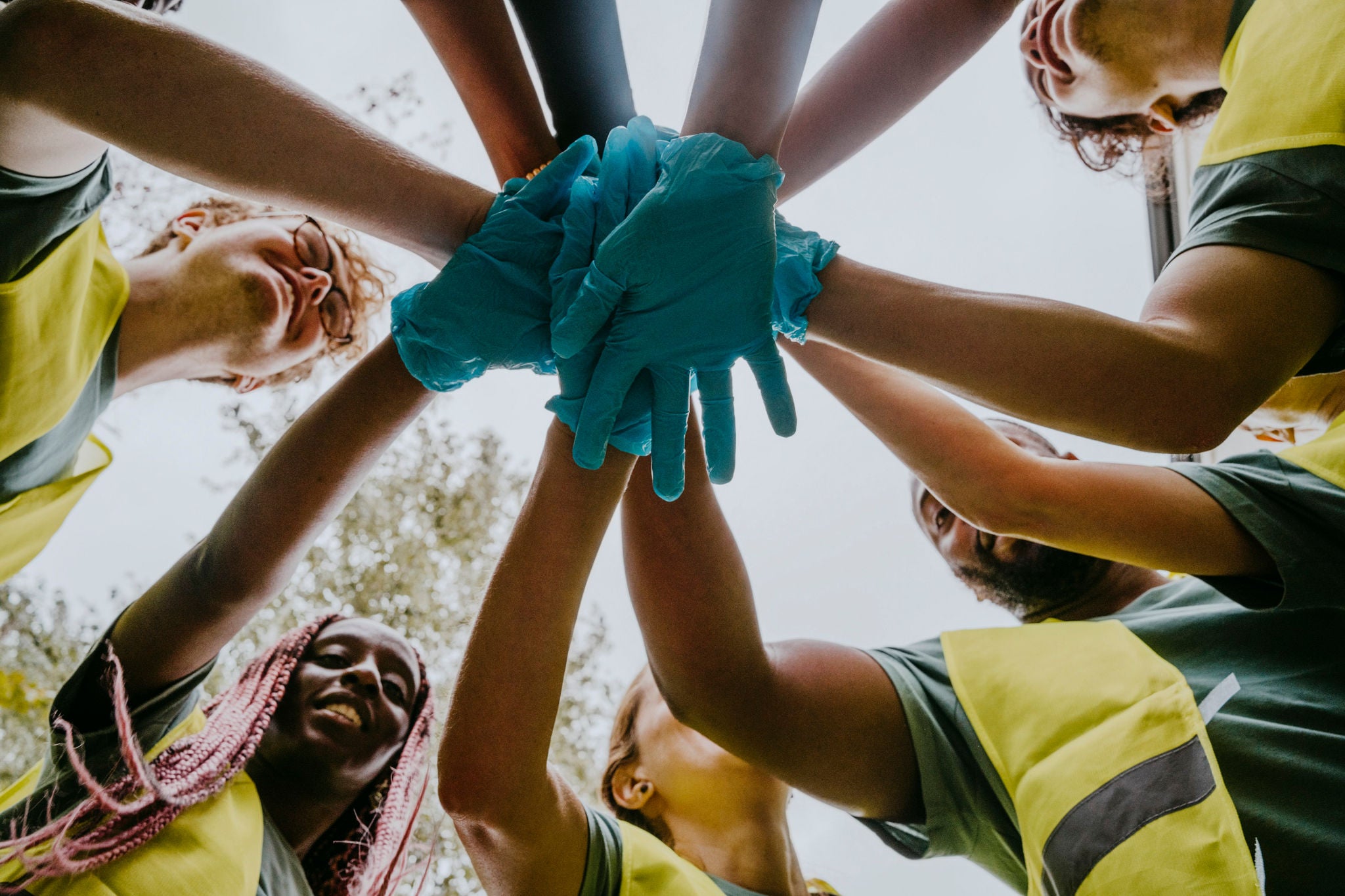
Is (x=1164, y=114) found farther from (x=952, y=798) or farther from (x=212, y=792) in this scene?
(x=212, y=792)

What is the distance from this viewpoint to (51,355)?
115 centimetres

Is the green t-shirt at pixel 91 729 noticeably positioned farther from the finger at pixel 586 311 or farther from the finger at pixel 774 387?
the finger at pixel 774 387

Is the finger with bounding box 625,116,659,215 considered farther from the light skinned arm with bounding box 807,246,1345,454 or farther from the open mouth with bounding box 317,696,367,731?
the open mouth with bounding box 317,696,367,731

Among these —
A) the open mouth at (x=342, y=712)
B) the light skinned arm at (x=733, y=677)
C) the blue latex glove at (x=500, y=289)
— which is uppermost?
the blue latex glove at (x=500, y=289)

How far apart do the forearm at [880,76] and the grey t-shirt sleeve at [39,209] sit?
2.95 feet

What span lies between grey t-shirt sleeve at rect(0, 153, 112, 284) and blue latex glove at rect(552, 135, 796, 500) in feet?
2.10

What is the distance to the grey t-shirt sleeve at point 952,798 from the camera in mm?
1119

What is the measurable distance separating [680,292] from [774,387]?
157 mm

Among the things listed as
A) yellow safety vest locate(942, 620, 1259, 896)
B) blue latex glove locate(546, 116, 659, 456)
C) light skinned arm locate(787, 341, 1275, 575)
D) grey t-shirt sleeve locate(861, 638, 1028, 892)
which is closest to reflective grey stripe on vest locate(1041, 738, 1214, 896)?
yellow safety vest locate(942, 620, 1259, 896)

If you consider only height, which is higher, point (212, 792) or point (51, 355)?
point (51, 355)

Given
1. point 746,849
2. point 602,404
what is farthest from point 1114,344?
point 746,849

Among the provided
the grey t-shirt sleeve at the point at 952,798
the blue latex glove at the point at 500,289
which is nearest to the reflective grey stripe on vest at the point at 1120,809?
the grey t-shirt sleeve at the point at 952,798

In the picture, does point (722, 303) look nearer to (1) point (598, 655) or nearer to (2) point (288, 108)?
(2) point (288, 108)

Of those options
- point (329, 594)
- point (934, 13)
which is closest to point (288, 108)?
point (934, 13)
